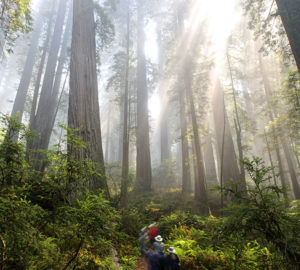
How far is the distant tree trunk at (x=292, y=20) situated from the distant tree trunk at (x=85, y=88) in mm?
6281

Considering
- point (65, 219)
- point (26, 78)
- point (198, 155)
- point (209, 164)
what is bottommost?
point (65, 219)

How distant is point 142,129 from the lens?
12.2 meters

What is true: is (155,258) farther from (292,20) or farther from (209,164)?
(209,164)

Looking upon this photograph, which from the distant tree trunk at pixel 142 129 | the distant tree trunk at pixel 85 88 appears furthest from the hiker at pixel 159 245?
the distant tree trunk at pixel 142 129

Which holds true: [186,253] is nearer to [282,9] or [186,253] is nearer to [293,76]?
[293,76]

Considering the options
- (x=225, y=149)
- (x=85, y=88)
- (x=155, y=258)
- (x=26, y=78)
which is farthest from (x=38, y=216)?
(x=26, y=78)

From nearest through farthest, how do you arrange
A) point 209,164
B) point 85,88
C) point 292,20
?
point 292,20
point 85,88
point 209,164

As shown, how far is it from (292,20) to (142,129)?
9.17m

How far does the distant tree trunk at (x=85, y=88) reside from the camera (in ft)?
17.8

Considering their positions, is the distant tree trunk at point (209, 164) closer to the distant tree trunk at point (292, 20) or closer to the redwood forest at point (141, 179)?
the redwood forest at point (141, 179)

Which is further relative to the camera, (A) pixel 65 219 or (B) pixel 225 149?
(B) pixel 225 149

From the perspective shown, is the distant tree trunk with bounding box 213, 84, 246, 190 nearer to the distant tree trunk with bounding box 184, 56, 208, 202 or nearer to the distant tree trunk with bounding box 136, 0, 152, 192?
the distant tree trunk with bounding box 184, 56, 208, 202

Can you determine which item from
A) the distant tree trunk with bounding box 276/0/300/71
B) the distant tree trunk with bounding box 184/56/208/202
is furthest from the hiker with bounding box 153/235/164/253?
the distant tree trunk with bounding box 184/56/208/202

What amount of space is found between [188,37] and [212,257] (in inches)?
437
